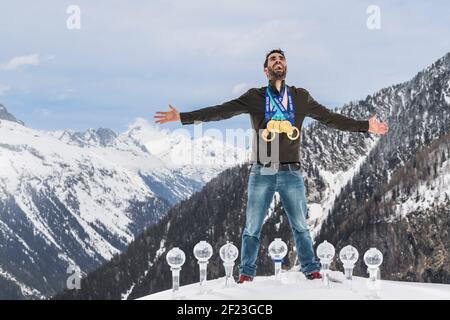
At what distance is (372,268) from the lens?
9.16m

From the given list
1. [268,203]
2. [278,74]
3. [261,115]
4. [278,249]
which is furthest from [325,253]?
[278,74]

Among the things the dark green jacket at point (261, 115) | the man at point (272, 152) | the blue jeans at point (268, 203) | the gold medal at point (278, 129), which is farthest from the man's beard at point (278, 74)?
the blue jeans at point (268, 203)

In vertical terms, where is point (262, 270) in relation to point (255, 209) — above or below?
below

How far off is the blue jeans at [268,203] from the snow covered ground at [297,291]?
1.11 feet

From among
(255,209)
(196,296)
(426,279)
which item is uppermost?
(255,209)

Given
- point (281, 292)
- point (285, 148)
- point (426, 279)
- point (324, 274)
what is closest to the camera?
point (281, 292)

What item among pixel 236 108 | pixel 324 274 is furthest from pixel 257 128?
pixel 324 274

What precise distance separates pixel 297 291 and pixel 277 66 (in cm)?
369

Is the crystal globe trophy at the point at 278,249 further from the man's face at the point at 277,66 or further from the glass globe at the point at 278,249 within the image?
the man's face at the point at 277,66

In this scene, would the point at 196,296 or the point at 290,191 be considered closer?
the point at 196,296
